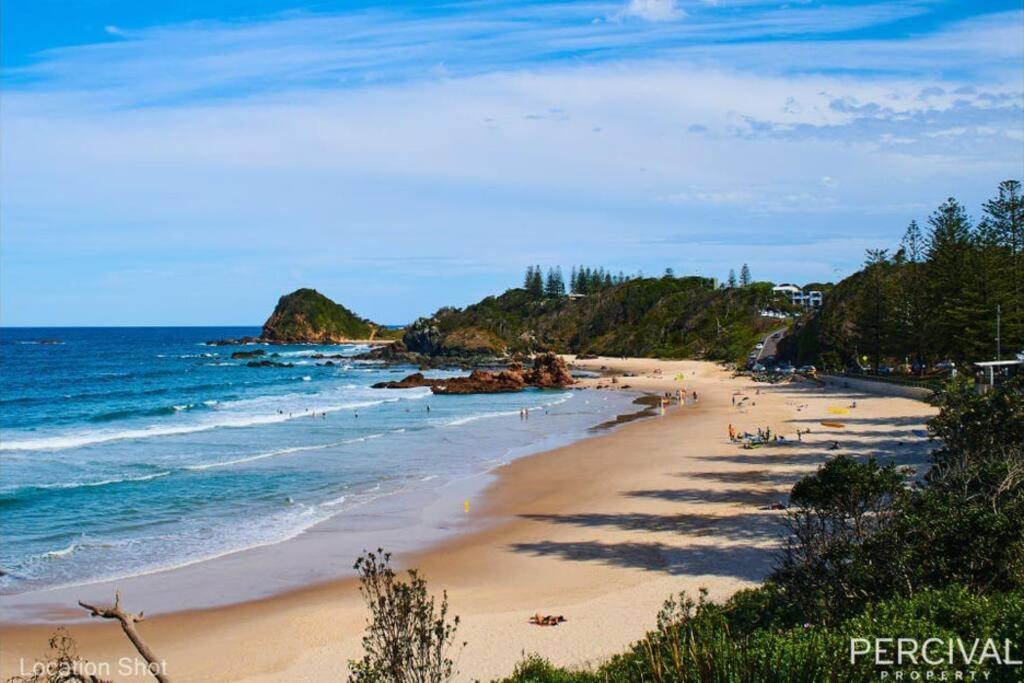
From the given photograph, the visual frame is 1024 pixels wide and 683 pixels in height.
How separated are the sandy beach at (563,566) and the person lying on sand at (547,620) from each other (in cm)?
→ 17

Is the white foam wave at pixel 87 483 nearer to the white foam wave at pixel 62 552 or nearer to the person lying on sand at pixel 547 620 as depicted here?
the white foam wave at pixel 62 552

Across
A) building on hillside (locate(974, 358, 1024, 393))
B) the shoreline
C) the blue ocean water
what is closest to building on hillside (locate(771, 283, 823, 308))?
the blue ocean water

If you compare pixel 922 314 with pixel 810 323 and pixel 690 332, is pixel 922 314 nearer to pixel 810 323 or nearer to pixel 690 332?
pixel 810 323

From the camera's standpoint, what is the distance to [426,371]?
290ft

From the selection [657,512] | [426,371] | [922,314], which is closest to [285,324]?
[426,371]

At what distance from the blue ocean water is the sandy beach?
382 centimetres

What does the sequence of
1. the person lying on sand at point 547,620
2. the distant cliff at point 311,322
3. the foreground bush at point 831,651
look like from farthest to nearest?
the distant cliff at point 311,322 → the person lying on sand at point 547,620 → the foreground bush at point 831,651

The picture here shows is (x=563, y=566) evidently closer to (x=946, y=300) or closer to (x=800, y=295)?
(x=946, y=300)

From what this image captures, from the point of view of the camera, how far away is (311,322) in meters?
163

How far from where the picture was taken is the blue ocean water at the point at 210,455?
2169 cm

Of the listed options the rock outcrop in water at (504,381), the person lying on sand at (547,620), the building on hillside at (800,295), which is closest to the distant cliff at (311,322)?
the building on hillside at (800,295)

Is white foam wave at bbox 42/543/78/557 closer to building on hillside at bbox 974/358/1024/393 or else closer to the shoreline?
the shoreline

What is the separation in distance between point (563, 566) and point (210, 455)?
21282 mm

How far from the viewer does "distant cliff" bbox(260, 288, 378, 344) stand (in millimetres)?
159500
